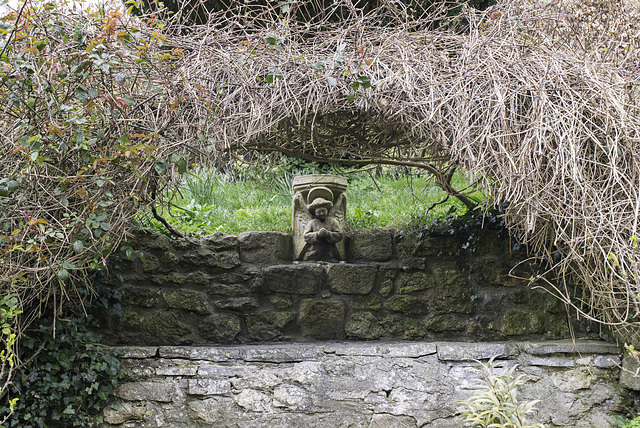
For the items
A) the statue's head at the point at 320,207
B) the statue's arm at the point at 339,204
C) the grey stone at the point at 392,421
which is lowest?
the grey stone at the point at 392,421

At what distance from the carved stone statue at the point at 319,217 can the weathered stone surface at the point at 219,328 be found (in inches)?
27.4

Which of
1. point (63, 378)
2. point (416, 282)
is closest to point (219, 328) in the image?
point (63, 378)

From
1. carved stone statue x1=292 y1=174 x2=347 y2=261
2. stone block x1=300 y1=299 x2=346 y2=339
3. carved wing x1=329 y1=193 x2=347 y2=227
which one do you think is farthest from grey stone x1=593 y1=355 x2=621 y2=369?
carved wing x1=329 y1=193 x2=347 y2=227

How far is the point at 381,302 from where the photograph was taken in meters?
3.79

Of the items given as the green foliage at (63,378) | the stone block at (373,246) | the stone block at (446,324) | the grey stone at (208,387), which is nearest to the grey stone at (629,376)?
the stone block at (446,324)

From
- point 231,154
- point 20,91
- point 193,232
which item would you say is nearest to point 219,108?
point 231,154

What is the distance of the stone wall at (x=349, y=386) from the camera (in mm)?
2951

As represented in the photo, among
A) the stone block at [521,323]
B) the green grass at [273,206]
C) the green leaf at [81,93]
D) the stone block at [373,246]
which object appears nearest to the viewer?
the green leaf at [81,93]

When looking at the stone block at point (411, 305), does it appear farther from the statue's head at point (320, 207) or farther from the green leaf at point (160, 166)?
the green leaf at point (160, 166)

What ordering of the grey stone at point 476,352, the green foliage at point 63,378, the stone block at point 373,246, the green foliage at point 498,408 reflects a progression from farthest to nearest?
the stone block at point 373,246 → the grey stone at point 476,352 → the green foliage at point 63,378 → the green foliage at point 498,408

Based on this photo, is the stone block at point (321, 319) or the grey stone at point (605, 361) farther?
the stone block at point (321, 319)

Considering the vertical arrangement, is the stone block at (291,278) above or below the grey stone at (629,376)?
above

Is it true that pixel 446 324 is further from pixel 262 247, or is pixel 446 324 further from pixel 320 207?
pixel 262 247

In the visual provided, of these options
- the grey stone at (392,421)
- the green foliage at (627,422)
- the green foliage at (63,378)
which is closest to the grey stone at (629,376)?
the green foliage at (627,422)
